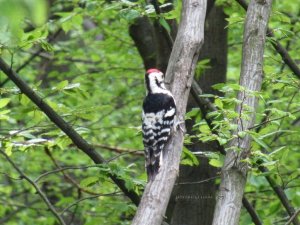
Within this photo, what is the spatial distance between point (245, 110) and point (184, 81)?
0.45 meters

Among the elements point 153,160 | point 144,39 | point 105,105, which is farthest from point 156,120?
point 144,39

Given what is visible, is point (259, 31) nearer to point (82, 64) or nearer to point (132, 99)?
point (132, 99)

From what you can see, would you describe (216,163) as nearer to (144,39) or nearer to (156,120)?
→ (156,120)

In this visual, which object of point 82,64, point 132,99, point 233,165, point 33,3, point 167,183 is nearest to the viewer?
point 33,3

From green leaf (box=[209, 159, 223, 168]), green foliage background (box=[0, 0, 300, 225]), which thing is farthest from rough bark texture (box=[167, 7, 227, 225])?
green leaf (box=[209, 159, 223, 168])

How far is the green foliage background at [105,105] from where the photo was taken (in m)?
3.01

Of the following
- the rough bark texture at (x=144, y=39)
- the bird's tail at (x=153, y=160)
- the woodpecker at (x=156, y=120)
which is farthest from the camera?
the rough bark texture at (x=144, y=39)

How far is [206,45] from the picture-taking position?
473 cm

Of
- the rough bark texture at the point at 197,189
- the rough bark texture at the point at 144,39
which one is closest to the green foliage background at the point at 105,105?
the rough bark texture at the point at 144,39

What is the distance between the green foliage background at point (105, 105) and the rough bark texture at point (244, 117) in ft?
0.25

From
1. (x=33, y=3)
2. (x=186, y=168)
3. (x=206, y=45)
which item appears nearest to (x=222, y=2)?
(x=206, y=45)

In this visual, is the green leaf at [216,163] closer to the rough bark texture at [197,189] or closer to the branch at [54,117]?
the branch at [54,117]

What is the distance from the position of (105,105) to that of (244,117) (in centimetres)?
105

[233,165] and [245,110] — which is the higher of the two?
[245,110]
